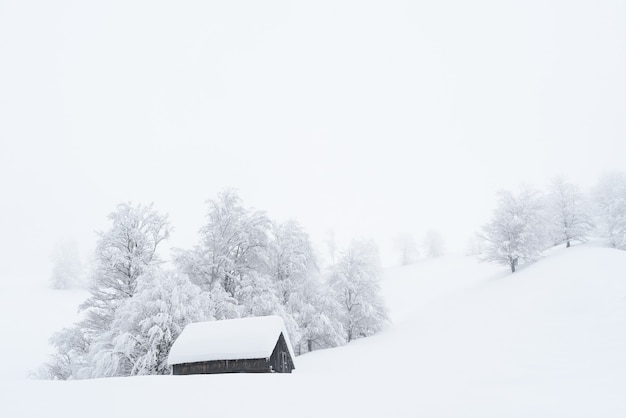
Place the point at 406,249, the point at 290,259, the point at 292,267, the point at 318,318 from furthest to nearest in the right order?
the point at 406,249
the point at 292,267
the point at 290,259
the point at 318,318

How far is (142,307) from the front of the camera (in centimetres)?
1870

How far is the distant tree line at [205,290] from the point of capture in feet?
60.9

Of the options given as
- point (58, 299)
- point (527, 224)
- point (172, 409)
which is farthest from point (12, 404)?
point (58, 299)

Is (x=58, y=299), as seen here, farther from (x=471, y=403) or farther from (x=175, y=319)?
(x=471, y=403)

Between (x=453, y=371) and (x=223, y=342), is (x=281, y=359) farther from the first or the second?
(x=453, y=371)

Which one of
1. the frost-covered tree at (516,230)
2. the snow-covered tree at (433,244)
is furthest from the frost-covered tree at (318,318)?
the snow-covered tree at (433,244)

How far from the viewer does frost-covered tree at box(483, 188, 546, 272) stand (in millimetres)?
35938

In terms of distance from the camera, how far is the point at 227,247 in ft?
91.0

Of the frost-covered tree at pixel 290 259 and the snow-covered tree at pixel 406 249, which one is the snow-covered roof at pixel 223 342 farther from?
the snow-covered tree at pixel 406 249

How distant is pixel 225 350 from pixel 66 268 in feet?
181

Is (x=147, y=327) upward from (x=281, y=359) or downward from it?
upward

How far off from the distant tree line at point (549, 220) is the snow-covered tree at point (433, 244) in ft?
138

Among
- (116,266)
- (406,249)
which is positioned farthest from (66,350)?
(406,249)

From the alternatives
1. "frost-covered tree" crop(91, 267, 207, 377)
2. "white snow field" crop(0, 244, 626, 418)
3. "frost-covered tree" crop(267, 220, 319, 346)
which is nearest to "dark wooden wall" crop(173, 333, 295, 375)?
"frost-covered tree" crop(91, 267, 207, 377)
